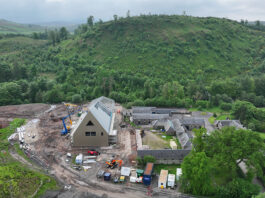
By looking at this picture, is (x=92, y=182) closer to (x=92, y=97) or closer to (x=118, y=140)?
(x=118, y=140)

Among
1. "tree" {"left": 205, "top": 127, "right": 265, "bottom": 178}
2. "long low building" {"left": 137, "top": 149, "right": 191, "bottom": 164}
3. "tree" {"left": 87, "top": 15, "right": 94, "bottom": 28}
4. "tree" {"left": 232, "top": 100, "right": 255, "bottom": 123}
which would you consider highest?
"tree" {"left": 87, "top": 15, "right": 94, "bottom": 28}

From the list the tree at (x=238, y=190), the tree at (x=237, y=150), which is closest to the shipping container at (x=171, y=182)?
the tree at (x=238, y=190)

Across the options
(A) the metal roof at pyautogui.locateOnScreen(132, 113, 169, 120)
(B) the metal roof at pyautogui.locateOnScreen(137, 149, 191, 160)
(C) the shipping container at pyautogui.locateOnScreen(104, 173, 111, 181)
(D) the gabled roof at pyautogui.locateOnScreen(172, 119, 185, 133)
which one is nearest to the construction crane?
(C) the shipping container at pyautogui.locateOnScreen(104, 173, 111, 181)

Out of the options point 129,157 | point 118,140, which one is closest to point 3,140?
point 118,140

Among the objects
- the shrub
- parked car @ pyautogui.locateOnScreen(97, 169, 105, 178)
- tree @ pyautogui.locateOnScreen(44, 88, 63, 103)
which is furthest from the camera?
tree @ pyautogui.locateOnScreen(44, 88, 63, 103)

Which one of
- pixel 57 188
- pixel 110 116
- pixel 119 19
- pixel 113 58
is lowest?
pixel 57 188

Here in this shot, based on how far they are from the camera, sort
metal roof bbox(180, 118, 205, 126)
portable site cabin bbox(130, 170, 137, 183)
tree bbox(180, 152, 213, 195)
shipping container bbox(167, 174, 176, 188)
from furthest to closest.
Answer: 1. metal roof bbox(180, 118, 205, 126)
2. portable site cabin bbox(130, 170, 137, 183)
3. shipping container bbox(167, 174, 176, 188)
4. tree bbox(180, 152, 213, 195)

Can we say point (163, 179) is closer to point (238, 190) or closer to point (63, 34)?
point (238, 190)

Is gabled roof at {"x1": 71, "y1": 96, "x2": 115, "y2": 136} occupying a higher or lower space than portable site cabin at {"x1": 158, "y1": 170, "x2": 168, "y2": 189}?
higher

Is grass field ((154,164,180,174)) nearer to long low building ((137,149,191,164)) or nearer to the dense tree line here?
long low building ((137,149,191,164))
